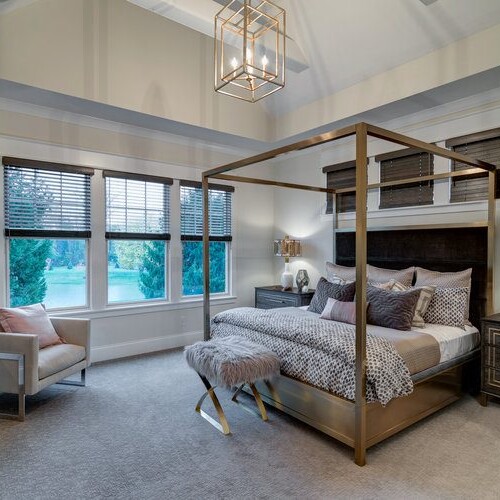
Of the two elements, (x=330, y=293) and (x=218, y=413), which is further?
(x=330, y=293)

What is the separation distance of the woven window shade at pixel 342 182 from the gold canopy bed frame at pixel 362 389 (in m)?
1.49

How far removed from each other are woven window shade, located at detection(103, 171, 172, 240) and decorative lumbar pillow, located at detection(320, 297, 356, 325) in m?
2.38

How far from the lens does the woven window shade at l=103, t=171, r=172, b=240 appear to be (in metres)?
4.50

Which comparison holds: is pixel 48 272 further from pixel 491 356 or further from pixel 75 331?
pixel 491 356

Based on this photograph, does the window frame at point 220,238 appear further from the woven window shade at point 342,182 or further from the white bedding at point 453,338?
the white bedding at point 453,338

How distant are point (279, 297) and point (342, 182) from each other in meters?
1.76

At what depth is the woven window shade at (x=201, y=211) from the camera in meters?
5.11

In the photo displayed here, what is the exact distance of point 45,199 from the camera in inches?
159

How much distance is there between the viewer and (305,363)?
2744mm

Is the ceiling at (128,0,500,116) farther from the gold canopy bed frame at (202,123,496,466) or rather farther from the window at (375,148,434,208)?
the gold canopy bed frame at (202,123,496,466)

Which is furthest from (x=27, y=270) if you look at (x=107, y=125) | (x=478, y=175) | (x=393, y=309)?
(x=478, y=175)

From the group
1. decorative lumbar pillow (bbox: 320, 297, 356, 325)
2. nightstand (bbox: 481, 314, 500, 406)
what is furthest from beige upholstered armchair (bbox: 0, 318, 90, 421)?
nightstand (bbox: 481, 314, 500, 406)

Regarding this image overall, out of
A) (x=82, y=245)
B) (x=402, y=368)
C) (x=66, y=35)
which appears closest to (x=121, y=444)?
(x=402, y=368)

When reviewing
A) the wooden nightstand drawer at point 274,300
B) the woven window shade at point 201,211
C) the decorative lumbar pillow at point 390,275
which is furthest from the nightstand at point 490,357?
the woven window shade at point 201,211
